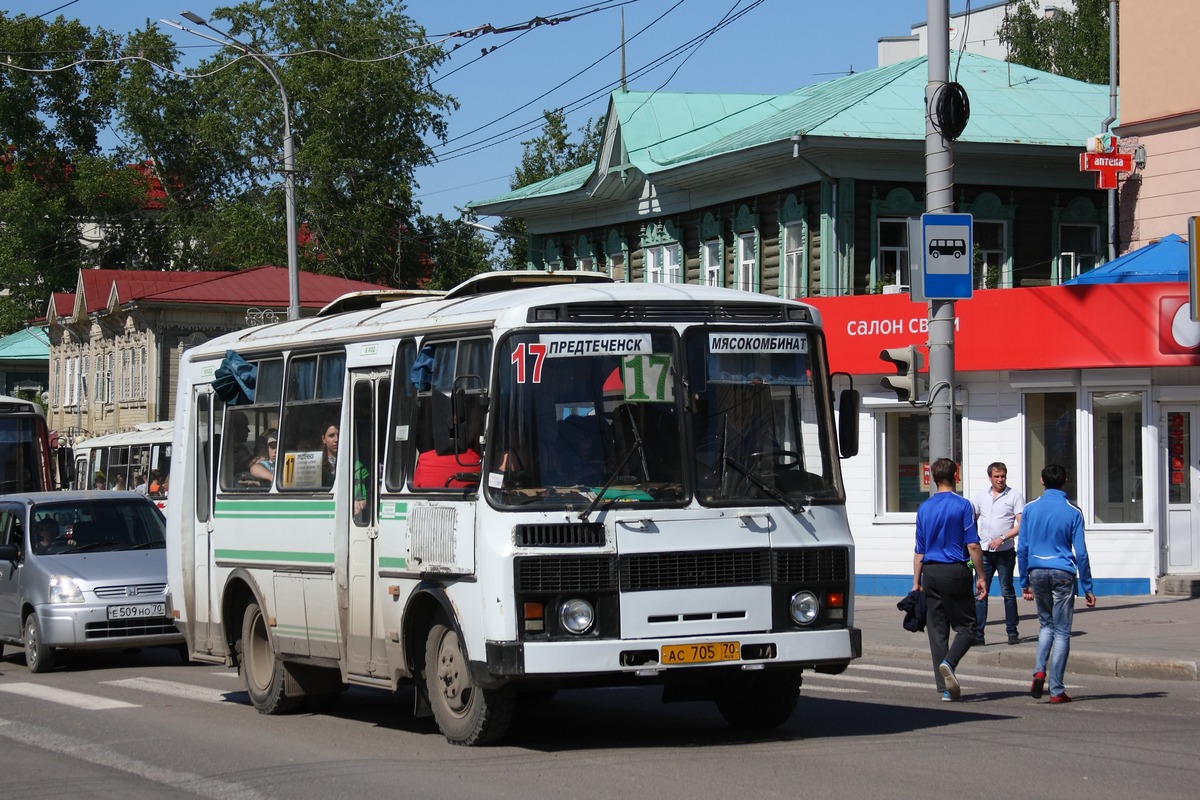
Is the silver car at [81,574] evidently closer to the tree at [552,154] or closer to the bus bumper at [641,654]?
the bus bumper at [641,654]

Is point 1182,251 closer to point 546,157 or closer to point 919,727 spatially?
point 919,727

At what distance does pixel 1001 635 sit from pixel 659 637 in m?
9.33

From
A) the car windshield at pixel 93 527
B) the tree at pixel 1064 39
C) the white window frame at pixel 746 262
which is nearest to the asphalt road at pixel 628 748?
the car windshield at pixel 93 527

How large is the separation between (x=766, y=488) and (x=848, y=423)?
749 mm

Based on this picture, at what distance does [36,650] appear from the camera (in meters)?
16.8

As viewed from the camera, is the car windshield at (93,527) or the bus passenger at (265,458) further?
the car windshield at (93,527)

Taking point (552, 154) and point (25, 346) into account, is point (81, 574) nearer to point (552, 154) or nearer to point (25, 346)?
point (552, 154)

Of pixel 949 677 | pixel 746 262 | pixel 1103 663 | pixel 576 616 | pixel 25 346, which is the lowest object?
pixel 1103 663

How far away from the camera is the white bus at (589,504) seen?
31.2ft

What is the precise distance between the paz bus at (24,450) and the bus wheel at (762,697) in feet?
58.1

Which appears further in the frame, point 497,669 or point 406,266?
point 406,266

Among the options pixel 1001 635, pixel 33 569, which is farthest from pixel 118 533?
pixel 1001 635

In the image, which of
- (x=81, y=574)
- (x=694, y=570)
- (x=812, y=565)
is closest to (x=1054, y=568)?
(x=812, y=565)

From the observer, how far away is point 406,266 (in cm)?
6881
